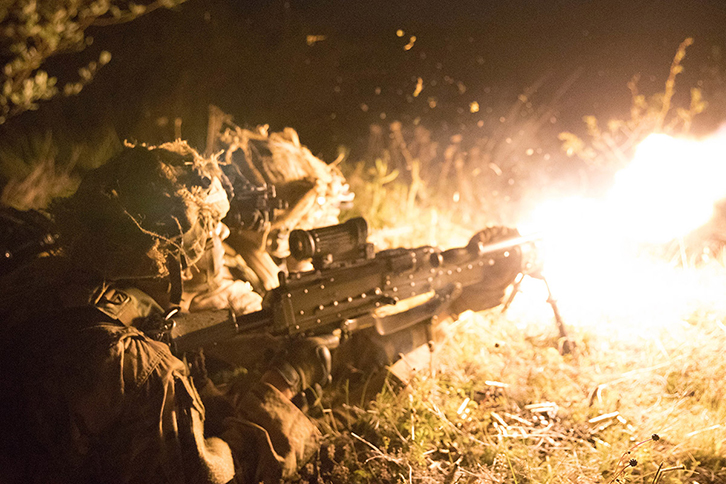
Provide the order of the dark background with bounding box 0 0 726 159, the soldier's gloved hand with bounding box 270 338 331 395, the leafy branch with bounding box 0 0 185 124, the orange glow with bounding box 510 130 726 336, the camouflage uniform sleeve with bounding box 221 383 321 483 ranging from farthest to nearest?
the dark background with bounding box 0 0 726 159
the leafy branch with bounding box 0 0 185 124
the orange glow with bounding box 510 130 726 336
the soldier's gloved hand with bounding box 270 338 331 395
the camouflage uniform sleeve with bounding box 221 383 321 483

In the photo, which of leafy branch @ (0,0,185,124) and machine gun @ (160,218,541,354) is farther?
leafy branch @ (0,0,185,124)

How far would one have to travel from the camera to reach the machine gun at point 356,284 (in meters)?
2.75

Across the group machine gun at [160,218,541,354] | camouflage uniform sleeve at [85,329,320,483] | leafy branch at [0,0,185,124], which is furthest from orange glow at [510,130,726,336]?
leafy branch at [0,0,185,124]

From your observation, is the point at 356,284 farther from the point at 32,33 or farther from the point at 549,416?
the point at 32,33

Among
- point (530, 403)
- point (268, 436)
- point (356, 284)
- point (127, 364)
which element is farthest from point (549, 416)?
point (127, 364)

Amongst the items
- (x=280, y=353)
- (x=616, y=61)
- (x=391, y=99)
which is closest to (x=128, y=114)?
(x=391, y=99)

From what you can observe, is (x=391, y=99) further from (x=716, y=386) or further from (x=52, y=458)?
(x=52, y=458)

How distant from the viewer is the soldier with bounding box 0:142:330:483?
220 centimetres

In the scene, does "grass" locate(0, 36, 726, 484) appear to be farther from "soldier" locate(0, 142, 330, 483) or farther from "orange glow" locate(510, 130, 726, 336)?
"soldier" locate(0, 142, 330, 483)

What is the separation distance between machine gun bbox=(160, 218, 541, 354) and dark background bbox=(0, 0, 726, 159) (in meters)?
5.08

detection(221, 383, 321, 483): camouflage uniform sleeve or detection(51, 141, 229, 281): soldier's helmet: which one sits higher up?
detection(51, 141, 229, 281): soldier's helmet

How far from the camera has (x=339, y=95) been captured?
9.62m

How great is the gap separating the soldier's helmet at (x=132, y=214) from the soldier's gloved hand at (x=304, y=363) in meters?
0.90

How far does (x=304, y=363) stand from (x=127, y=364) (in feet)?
3.40
